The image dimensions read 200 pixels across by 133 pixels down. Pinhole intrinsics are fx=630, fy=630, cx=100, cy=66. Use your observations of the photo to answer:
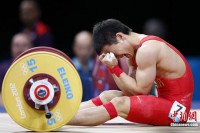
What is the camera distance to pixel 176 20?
10984mm

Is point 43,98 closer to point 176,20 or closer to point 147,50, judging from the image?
point 147,50

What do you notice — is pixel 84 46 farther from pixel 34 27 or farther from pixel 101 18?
pixel 101 18

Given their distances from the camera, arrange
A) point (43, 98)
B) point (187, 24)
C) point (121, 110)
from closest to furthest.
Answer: point (43, 98) → point (121, 110) → point (187, 24)

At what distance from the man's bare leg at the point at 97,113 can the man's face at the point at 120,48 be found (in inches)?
16.7

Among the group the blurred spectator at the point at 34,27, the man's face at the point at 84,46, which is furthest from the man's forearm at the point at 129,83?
the blurred spectator at the point at 34,27

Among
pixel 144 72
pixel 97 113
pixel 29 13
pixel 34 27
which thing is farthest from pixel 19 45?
pixel 144 72

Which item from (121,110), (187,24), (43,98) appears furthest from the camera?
(187,24)

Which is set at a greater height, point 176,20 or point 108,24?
point 176,20

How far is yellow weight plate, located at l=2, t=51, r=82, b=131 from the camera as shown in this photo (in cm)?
539

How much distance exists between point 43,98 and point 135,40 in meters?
1.11

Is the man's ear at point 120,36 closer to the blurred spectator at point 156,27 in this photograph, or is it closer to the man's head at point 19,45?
the man's head at point 19,45

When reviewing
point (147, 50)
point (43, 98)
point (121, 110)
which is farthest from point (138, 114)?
point (43, 98)

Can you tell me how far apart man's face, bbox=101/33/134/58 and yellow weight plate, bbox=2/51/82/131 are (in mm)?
564

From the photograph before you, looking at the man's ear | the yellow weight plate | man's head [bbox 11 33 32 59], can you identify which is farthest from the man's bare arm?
man's head [bbox 11 33 32 59]
